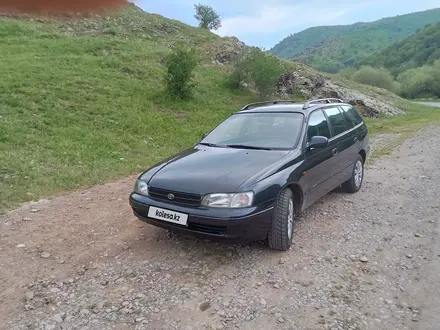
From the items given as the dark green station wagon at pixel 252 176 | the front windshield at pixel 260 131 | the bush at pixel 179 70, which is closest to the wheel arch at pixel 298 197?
the dark green station wagon at pixel 252 176

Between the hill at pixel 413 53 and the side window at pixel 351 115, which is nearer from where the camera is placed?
the side window at pixel 351 115

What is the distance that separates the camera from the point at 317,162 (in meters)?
4.99

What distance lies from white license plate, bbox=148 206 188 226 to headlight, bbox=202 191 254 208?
0.27 m

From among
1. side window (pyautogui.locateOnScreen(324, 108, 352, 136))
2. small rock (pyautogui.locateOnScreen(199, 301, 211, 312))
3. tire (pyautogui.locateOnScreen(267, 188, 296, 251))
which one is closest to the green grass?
small rock (pyautogui.locateOnScreen(199, 301, 211, 312))

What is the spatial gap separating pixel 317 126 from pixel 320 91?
1716 centimetres

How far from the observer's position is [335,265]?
3918 mm

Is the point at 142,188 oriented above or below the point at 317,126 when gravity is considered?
below

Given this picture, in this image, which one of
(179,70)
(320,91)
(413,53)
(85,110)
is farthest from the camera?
(413,53)

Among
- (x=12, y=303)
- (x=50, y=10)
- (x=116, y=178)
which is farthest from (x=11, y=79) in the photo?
(x=50, y=10)

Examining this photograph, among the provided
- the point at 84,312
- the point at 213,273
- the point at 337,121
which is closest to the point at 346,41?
the point at 337,121

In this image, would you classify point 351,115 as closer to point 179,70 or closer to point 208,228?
point 208,228

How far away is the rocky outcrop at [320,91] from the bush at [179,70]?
646cm

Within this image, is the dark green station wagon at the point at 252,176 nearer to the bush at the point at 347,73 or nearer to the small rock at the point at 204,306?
the small rock at the point at 204,306

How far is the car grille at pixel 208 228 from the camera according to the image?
3.74m
